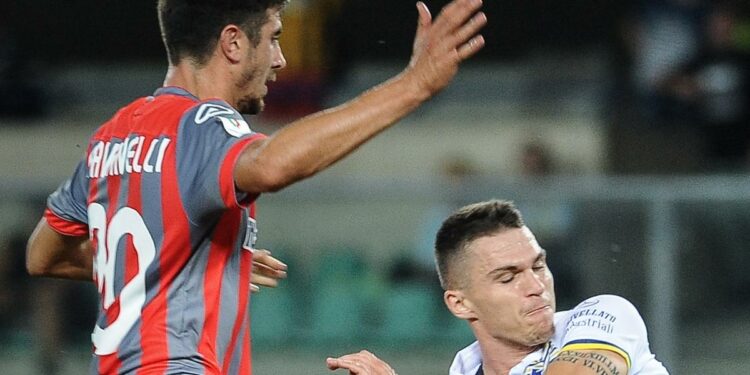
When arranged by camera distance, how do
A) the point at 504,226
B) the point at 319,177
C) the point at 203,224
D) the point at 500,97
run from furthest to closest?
the point at 500,97 < the point at 319,177 < the point at 504,226 < the point at 203,224

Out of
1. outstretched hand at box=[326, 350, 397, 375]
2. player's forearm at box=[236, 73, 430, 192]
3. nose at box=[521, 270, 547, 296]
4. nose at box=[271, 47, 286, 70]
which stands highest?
nose at box=[271, 47, 286, 70]

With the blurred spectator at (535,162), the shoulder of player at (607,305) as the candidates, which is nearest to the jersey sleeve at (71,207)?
the shoulder of player at (607,305)

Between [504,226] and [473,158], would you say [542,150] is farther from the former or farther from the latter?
[504,226]

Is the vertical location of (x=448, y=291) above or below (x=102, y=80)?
below

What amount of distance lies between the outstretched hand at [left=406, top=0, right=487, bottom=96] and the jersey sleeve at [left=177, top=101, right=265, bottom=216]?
16.5 inches

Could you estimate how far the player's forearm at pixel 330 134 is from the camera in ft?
9.99

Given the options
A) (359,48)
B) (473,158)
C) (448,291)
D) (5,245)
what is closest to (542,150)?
(473,158)

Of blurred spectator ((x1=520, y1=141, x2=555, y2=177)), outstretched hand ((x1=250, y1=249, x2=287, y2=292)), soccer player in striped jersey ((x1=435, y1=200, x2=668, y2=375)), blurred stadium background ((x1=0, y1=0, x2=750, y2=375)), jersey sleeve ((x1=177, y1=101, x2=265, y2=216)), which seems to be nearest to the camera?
jersey sleeve ((x1=177, y1=101, x2=265, y2=216))

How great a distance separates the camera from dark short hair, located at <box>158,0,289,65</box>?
354 centimetres

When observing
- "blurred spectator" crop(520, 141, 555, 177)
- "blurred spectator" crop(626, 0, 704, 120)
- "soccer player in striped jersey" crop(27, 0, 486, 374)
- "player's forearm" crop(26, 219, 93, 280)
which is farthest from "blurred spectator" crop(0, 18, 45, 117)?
"soccer player in striped jersey" crop(27, 0, 486, 374)

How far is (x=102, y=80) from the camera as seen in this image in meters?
12.3

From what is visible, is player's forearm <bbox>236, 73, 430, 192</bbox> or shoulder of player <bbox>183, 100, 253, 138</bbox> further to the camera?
shoulder of player <bbox>183, 100, 253, 138</bbox>

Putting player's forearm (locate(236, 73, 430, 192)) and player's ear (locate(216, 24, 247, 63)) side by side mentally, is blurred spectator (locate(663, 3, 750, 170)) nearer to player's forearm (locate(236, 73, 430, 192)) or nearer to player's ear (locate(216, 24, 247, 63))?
player's ear (locate(216, 24, 247, 63))

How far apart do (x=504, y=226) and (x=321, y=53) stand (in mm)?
7035
